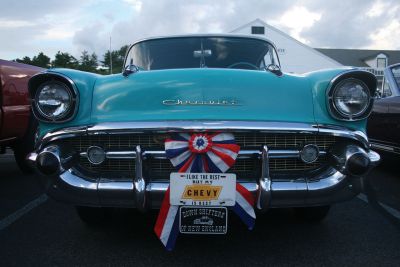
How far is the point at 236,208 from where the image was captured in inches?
93.3

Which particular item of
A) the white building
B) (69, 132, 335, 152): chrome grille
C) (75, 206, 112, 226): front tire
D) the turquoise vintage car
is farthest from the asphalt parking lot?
the white building

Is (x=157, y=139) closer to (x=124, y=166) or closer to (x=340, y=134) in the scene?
(x=124, y=166)

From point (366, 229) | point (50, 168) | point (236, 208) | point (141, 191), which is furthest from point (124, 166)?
point (366, 229)

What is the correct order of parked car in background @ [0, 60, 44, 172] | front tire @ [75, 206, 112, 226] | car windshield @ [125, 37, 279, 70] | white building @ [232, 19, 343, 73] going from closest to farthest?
front tire @ [75, 206, 112, 226] < car windshield @ [125, 37, 279, 70] < parked car in background @ [0, 60, 44, 172] < white building @ [232, 19, 343, 73]

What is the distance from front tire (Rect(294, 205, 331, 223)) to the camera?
311cm

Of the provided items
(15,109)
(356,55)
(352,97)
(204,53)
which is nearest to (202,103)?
(352,97)

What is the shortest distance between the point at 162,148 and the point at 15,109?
8.56 ft

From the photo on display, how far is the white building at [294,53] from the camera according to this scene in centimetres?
4331

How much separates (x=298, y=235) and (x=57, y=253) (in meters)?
1.56

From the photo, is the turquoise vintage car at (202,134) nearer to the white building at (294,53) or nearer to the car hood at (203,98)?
the car hood at (203,98)

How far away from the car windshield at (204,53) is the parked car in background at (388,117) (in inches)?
66.4

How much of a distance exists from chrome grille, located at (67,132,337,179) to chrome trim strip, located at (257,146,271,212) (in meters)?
0.06

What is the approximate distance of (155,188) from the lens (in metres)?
2.36

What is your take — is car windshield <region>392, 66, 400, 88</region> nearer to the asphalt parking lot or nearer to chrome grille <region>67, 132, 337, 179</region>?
the asphalt parking lot
